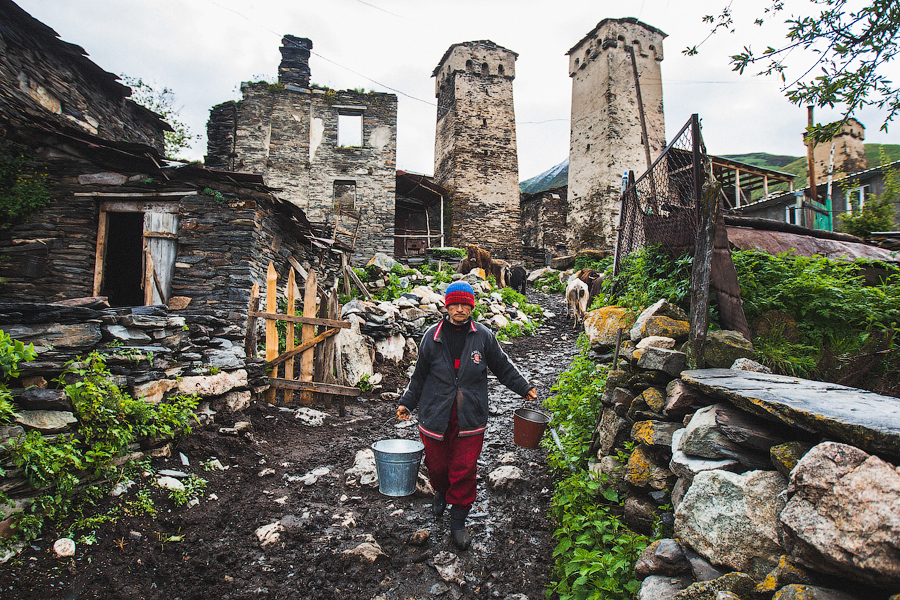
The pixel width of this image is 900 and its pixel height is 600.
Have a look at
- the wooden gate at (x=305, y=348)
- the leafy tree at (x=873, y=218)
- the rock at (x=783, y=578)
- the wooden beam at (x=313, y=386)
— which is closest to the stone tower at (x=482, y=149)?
the leafy tree at (x=873, y=218)

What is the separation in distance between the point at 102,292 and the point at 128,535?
643 centimetres

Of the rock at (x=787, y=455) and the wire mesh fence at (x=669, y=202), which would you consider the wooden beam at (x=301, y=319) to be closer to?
the wire mesh fence at (x=669, y=202)

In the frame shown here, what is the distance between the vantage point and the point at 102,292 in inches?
306

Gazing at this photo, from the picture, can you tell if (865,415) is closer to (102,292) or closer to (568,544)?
(568,544)

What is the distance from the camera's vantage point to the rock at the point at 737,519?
181cm

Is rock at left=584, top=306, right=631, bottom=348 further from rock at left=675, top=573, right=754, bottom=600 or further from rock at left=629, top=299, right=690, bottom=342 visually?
rock at left=675, top=573, right=754, bottom=600

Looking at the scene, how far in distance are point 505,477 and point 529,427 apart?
61cm

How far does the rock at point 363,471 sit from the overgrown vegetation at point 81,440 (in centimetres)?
177

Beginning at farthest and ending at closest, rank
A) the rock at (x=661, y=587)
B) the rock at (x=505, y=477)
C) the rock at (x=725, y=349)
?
the rock at (x=505, y=477) < the rock at (x=725, y=349) < the rock at (x=661, y=587)

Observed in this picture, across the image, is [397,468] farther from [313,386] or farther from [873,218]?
[873,218]

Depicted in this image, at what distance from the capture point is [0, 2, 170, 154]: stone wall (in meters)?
7.93

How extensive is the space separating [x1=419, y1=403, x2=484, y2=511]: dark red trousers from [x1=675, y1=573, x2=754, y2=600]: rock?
162cm

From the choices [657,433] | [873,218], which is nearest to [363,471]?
[657,433]

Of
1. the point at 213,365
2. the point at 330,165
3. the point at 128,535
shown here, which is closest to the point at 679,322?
the point at 128,535
